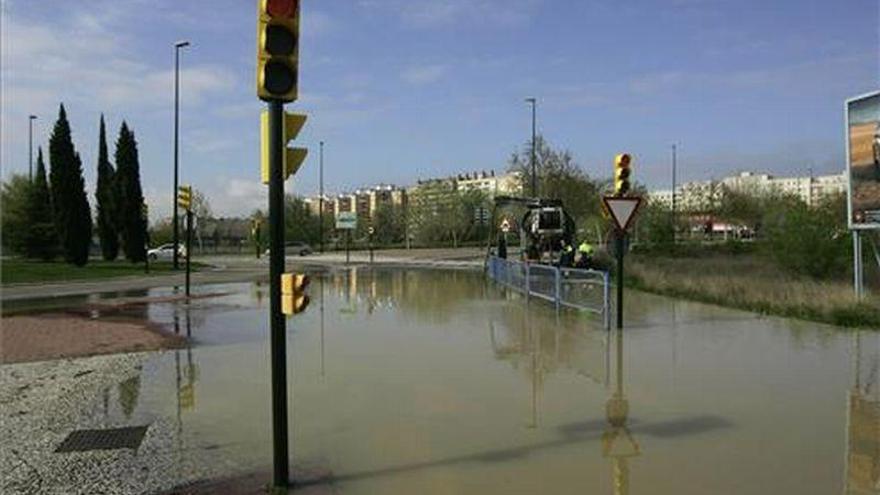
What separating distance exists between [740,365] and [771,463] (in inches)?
191

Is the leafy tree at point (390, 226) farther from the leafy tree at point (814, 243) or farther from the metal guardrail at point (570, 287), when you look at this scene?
the metal guardrail at point (570, 287)

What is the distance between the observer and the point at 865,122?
18547mm

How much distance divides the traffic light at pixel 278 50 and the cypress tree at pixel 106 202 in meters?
49.4

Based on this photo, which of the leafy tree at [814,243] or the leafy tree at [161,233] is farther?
the leafy tree at [161,233]

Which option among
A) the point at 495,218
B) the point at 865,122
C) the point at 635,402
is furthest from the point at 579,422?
the point at 495,218

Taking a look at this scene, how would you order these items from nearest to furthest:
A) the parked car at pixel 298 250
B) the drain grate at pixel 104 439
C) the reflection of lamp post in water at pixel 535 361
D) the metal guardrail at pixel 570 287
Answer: the drain grate at pixel 104 439 → the reflection of lamp post in water at pixel 535 361 → the metal guardrail at pixel 570 287 → the parked car at pixel 298 250

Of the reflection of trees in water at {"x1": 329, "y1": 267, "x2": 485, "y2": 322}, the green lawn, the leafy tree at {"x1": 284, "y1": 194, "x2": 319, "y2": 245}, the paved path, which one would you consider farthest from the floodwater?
the leafy tree at {"x1": 284, "y1": 194, "x2": 319, "y2": 245}

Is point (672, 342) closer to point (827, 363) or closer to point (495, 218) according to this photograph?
point (827, 363)

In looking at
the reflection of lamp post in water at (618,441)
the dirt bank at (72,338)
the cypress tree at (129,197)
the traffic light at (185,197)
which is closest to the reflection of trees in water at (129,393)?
the dirt bank at (72,338)

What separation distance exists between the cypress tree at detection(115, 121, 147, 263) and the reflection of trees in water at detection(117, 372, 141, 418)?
4332 cm

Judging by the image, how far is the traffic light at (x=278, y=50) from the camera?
21.8ft

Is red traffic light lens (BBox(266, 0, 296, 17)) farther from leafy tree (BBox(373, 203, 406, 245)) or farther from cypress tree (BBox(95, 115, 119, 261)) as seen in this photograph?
leafy tree (BBox(373, 203, 406, 245))

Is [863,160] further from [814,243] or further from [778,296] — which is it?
[814,243]

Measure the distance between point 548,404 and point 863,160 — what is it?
1243cm
